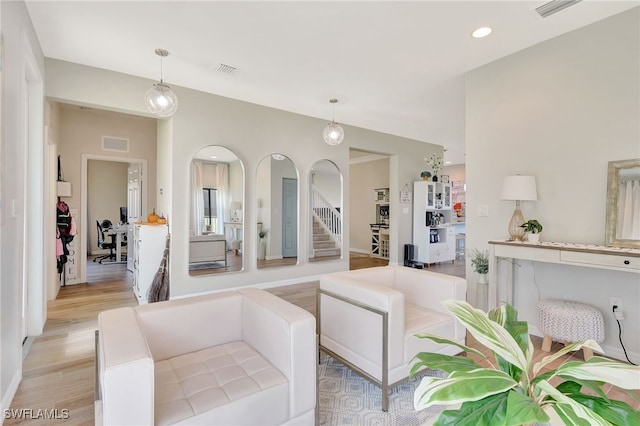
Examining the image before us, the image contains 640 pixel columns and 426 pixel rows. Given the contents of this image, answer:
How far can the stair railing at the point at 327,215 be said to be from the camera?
216 inches

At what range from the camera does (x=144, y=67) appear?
356 cm

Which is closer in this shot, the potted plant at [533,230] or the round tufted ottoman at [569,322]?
the round tufted ottoman at [569,322]

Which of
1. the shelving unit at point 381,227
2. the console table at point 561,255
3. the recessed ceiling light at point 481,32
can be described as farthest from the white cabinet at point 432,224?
the recessed ceiling light at point 481,32

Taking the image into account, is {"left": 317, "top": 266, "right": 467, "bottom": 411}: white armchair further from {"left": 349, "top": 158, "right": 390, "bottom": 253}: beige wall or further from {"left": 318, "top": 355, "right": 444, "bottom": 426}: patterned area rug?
{"left": 349, "top": 158, "right": 390, "bottom": 253}: beige wall

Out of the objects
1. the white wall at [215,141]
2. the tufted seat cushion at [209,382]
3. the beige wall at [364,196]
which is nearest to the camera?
the tufted seat cushion at [209,382]

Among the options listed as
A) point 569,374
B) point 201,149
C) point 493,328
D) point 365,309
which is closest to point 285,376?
point 365,309

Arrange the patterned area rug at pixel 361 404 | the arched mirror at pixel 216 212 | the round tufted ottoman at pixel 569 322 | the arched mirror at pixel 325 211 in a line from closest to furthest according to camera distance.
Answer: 1. the patterned area rug at pixel 361 404
2. the round tufted ottoman at pixel 569 322
3. the arched mirror at pixel 216 212
4. the arched mirror at pixel 325 211

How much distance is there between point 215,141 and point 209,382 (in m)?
3.56

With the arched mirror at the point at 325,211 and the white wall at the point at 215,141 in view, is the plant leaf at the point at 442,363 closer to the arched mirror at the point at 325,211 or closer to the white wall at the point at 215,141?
the white wall at the point at 215,141

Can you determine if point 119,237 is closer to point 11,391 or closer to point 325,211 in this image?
point 325,211

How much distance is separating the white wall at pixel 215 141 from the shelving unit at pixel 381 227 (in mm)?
2095

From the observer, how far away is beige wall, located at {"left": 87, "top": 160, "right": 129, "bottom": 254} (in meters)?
8.42

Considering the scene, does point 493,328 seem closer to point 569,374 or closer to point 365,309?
point 569,374

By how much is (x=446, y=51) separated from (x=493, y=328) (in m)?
→ 3.19
